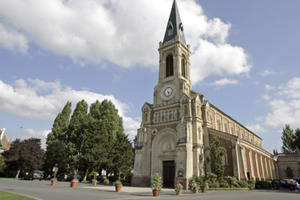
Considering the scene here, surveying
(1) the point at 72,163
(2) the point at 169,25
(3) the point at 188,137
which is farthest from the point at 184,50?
(1) the point at 72,163

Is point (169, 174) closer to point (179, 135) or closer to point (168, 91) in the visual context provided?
point (179, 135)

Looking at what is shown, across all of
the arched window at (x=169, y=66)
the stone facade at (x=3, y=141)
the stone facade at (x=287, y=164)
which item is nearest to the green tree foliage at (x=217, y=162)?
the arched window at (x=169, y=66)

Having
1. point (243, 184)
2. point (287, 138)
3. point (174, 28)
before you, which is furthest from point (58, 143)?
point (287, 138)

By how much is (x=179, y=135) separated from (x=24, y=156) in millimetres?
29802

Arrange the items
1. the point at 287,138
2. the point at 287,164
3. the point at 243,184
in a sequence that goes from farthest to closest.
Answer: the point at 287,138 → the point at 287,164 → the point at 243,184

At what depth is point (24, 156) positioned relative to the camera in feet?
127

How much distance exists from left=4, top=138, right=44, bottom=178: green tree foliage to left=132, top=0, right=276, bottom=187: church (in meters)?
21.3

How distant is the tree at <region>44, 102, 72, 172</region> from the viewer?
4167cm

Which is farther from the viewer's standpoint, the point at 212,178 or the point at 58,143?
the point at 58,143

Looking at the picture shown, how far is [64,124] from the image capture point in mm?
46812

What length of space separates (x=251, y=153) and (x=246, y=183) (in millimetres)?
8333

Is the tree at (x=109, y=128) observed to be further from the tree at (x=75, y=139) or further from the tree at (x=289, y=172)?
the tree at (x=289, y=172)

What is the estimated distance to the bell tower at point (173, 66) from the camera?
34.6 metres

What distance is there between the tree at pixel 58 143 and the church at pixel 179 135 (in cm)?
1801
